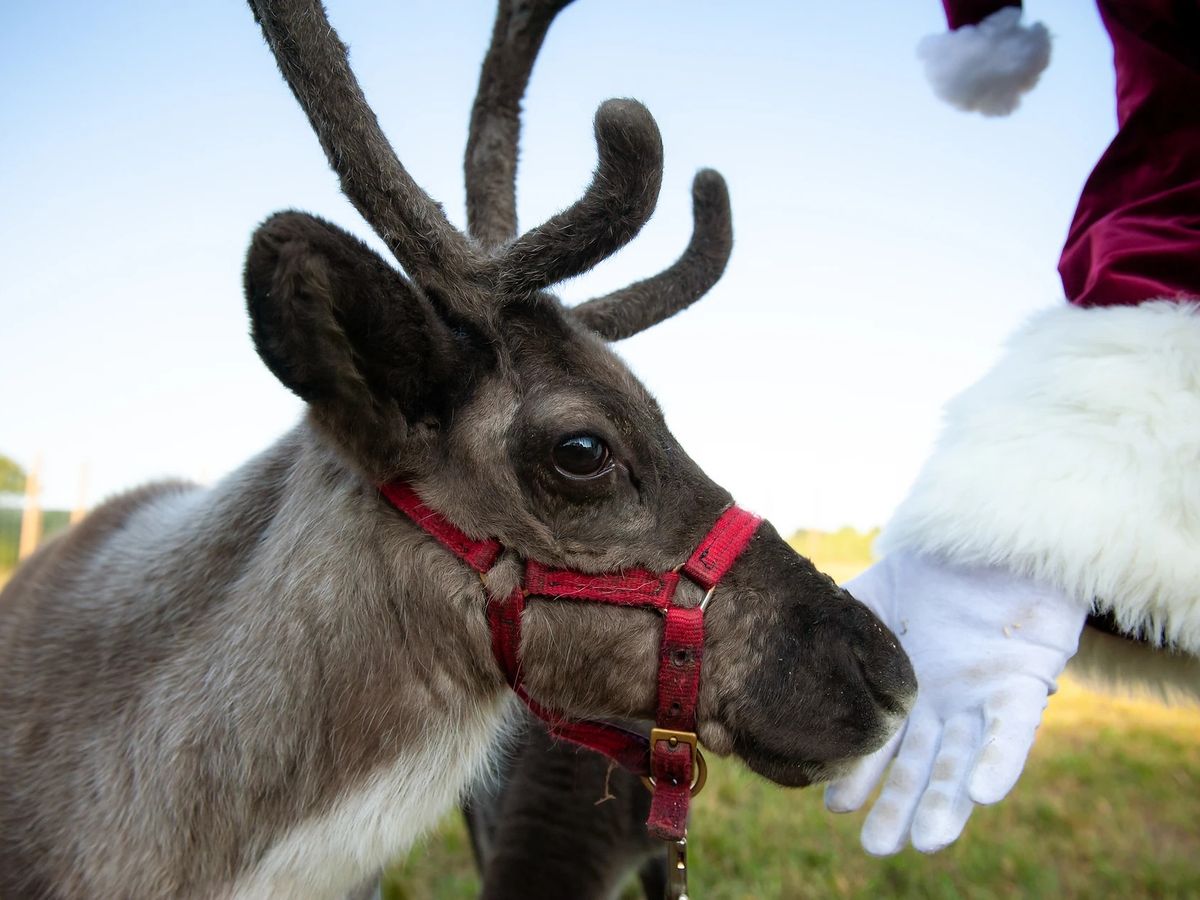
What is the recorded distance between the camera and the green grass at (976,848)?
411 cm

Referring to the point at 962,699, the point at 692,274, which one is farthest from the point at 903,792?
the point at 692,274

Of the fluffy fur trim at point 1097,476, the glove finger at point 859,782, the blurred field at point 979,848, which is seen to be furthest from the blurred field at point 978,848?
the fluffy fur trim at point 1097,476

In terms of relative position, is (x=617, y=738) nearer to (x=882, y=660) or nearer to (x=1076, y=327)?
(x=882, y=660)

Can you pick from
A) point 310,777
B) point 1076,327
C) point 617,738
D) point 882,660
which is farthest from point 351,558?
point 1076,327

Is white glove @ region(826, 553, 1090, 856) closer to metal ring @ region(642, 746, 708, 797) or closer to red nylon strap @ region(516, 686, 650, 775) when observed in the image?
metal ring @ region(642, 746, 708, 797)

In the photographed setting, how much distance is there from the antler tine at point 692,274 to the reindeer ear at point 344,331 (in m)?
0.96

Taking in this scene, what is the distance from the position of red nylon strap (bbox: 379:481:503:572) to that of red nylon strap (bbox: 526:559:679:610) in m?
0.09

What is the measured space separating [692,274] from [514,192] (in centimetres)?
65

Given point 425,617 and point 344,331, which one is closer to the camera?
point 344,331

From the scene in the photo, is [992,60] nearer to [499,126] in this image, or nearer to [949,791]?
[499,126]

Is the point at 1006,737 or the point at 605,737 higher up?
the point at 605,737

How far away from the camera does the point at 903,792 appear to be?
203cm

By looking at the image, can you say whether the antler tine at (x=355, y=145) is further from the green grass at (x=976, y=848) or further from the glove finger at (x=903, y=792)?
the green grass at (x=976, y=848)

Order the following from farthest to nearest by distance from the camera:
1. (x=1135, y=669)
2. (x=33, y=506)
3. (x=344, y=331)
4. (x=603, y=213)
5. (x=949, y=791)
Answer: (x=33, y=506) → (x=1135, y=669) → (x=603, y=213) → (x=949, y=791) → (x=344, y=331)
